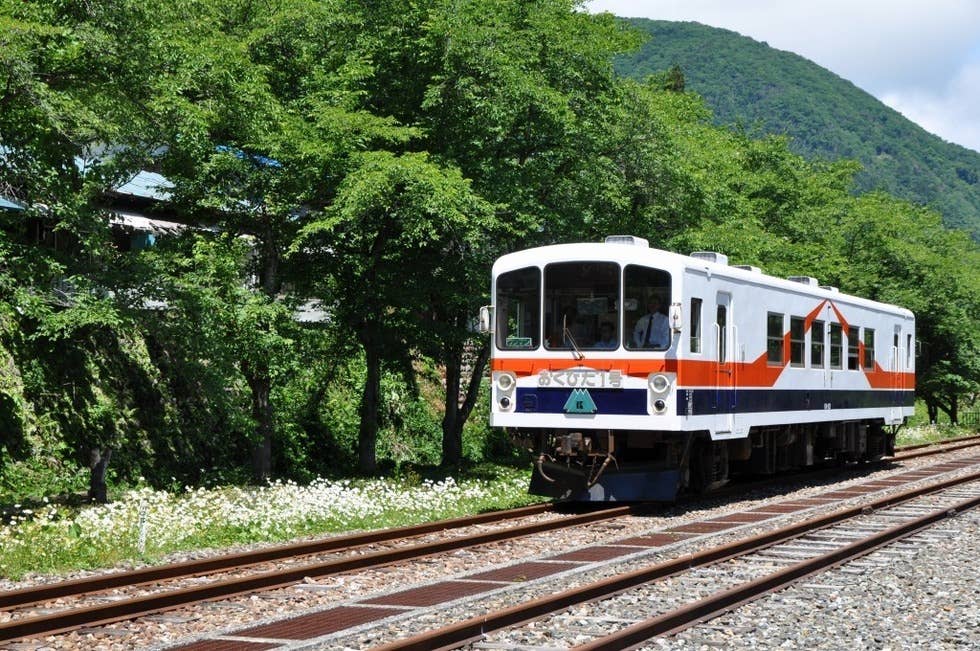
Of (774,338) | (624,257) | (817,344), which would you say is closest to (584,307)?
(624,257)

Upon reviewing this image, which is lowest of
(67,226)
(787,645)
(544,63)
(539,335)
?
(787,645)

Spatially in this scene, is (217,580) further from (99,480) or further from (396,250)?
(396,250)

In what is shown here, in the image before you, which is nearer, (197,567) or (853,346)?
(197,567)

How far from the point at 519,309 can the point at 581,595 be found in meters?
7.37

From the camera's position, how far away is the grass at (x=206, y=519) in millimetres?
11016

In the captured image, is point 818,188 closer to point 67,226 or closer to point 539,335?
point 539,335

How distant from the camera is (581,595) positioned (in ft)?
28.8

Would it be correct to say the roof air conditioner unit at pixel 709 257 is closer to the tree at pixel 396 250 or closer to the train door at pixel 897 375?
the tree at pixel 396 250

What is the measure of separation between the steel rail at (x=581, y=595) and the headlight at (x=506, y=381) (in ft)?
14.0

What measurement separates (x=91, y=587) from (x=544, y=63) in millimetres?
15974

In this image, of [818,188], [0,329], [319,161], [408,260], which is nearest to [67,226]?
[319,161]

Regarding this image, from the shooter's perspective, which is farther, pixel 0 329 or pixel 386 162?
pixel 0 329

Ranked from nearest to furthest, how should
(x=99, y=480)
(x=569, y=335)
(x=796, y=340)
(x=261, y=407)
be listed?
1. (x=569, y=335)
2. (x=99, y=480)
3. (x=796, y=340)
4. (x=261, y=407)

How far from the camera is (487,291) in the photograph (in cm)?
2162
